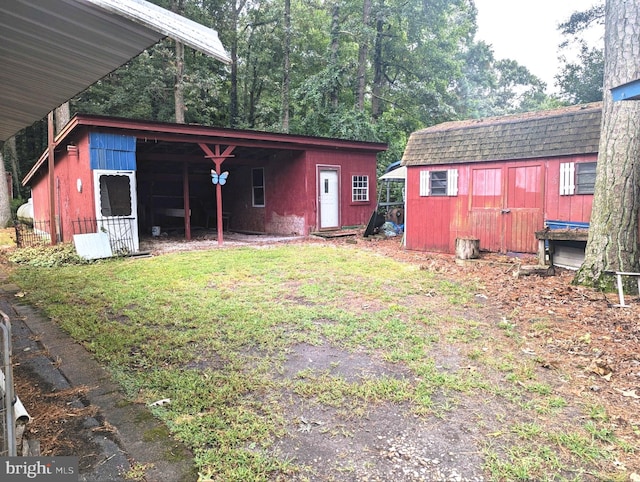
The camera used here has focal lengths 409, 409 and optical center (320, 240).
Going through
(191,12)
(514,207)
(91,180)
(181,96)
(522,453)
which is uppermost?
(191,12)

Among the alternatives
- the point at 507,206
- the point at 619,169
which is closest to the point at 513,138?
the point at 507,206

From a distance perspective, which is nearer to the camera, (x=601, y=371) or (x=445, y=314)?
(x=601, y=371)

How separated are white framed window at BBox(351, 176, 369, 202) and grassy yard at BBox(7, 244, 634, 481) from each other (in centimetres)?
746

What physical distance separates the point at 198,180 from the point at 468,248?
460 inches

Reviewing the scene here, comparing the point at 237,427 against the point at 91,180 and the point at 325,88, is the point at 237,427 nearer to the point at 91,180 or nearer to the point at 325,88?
the point at 91,180

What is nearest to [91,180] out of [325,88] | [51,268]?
[51,268]

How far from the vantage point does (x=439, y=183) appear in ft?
31.6

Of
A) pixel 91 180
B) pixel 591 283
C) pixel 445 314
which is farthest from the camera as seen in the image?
pixel 91 180

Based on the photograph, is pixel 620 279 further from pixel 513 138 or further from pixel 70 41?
pixel 70 41

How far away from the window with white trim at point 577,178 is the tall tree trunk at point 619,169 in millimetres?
1996

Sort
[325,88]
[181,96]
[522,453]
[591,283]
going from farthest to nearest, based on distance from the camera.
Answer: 1. [325,88]
2. [181,96]
3. [591,283]
4. [522,453]

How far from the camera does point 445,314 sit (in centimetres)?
475

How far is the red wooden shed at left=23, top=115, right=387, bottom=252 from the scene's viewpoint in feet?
31.3

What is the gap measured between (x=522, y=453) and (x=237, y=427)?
5.36ft
